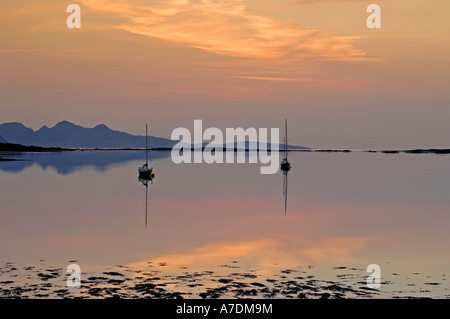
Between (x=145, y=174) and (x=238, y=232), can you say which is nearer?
(x=238, y=232)

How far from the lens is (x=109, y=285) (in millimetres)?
20219

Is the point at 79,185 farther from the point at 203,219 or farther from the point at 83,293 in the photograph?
the point at 83,293

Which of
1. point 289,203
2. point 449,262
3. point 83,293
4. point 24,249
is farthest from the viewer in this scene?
point 289,203

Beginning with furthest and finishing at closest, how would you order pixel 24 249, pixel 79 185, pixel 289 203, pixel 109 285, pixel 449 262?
pixel 79 185, pixel 289 203, pixel 24 249, pixel 449 262, pixel 109 285

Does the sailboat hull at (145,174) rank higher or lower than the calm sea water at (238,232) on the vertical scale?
higher

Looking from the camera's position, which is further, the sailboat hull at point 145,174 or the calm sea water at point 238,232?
the sailboat hull at point 145,174

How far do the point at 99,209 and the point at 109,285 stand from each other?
29984 millimetres

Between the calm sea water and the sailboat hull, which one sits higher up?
the sailboat hull

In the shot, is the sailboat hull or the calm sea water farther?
the sailboat hull

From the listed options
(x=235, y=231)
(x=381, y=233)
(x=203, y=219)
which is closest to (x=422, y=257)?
(x=381, y=233)

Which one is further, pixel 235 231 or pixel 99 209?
pixel 99 209

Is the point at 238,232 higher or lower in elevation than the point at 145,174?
lower

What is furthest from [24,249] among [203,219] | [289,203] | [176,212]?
[289,203]

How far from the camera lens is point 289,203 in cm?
5719
